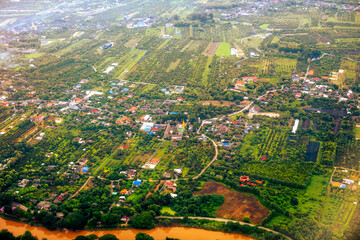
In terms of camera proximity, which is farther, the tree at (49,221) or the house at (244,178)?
the house at (244,178)

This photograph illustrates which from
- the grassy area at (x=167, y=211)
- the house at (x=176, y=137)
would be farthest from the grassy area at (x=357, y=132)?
the grassy area at (x=167, y=211)

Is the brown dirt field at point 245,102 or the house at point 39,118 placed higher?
the house at point 39,118

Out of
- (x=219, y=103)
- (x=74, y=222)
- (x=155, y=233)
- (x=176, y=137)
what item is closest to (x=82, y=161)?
(x=74, y=222)

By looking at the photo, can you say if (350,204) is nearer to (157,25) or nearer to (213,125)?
(213,125)

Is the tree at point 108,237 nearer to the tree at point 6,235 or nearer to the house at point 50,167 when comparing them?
the tree at point 6,235

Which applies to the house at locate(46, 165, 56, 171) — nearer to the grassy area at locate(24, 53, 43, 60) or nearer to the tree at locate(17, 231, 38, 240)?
the tree at locate(17, 231, 38, 240)

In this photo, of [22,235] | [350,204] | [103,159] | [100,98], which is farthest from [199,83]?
[22,235]
